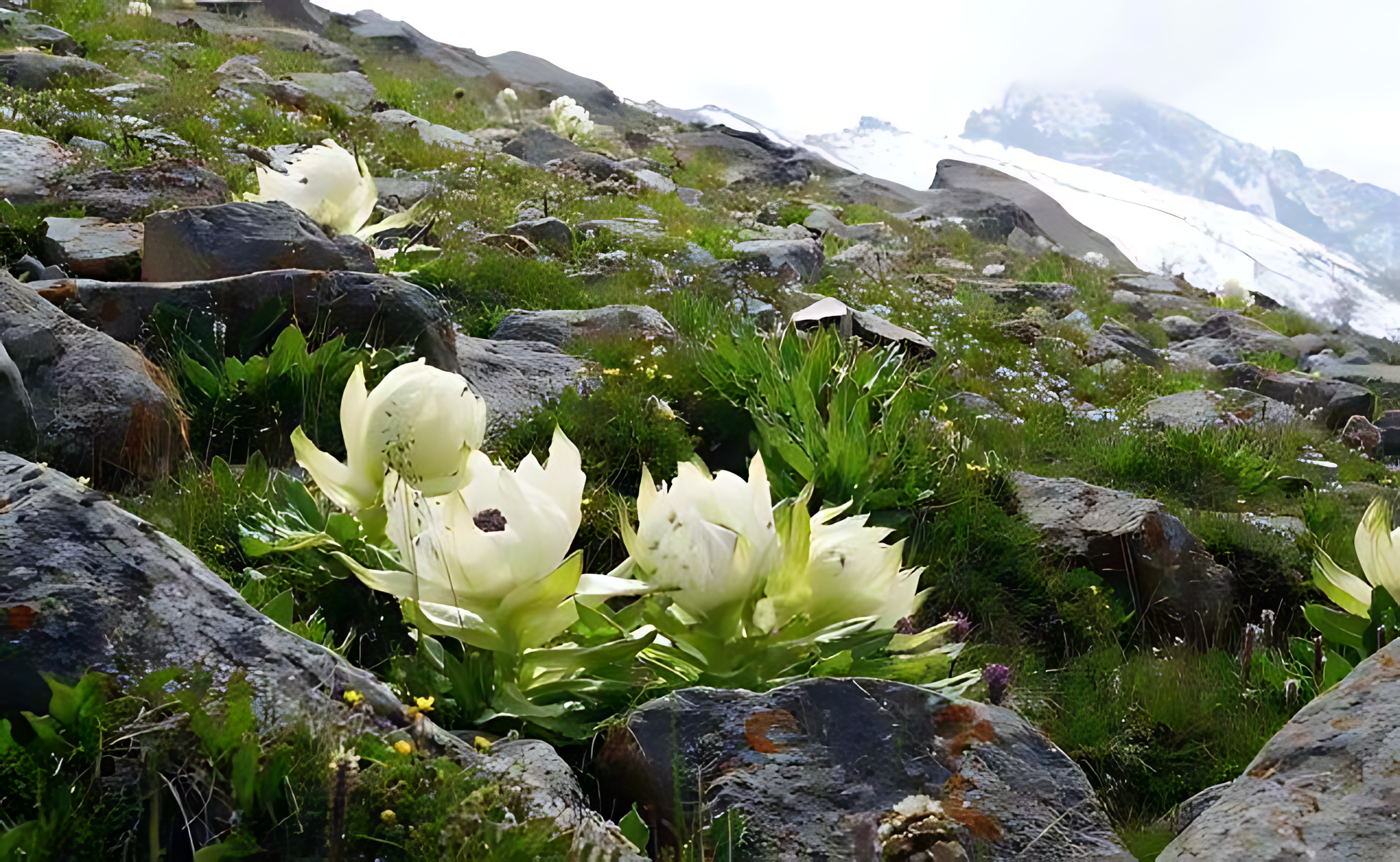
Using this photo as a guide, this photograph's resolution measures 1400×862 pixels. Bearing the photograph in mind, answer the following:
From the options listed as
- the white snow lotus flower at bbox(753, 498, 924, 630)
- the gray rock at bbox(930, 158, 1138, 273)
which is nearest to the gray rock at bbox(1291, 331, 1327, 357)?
the gray rock at bbox(930, 158, 1138, 273)

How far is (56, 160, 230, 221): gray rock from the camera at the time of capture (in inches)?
226

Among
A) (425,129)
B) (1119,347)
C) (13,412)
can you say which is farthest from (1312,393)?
(425,129)

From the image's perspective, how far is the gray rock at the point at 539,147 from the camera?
15.6 metres

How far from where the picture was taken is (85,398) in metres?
2.58

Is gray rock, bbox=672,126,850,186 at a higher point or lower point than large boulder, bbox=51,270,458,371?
higher

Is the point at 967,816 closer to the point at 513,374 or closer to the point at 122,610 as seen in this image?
the point at 122,610

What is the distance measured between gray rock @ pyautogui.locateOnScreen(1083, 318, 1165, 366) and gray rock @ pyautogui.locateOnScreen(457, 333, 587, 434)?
6.63 m

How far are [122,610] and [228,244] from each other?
3170mm

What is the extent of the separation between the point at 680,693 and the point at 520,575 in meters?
0.34

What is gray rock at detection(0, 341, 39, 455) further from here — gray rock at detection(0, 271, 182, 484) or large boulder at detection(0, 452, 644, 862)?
large boulder at detection(0, 452, 644, 862)

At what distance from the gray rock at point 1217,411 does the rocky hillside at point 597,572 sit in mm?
89

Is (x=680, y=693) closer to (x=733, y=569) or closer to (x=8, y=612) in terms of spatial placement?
(x=733, y=569)

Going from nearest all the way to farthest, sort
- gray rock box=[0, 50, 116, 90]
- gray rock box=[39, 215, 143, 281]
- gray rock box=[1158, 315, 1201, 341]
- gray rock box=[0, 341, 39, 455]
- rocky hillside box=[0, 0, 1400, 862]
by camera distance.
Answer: rocky hillside box=[0, 0, 1400, 862] → gray rock box=[0, 341, 39, 455] → gray rock box=[39, 215, 143, 281] → gray rock box=[0, 50, 116, 90] → gray rock box=[1158, 315, 1201, 341]

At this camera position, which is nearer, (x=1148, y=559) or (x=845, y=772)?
(x=845, y=772)
